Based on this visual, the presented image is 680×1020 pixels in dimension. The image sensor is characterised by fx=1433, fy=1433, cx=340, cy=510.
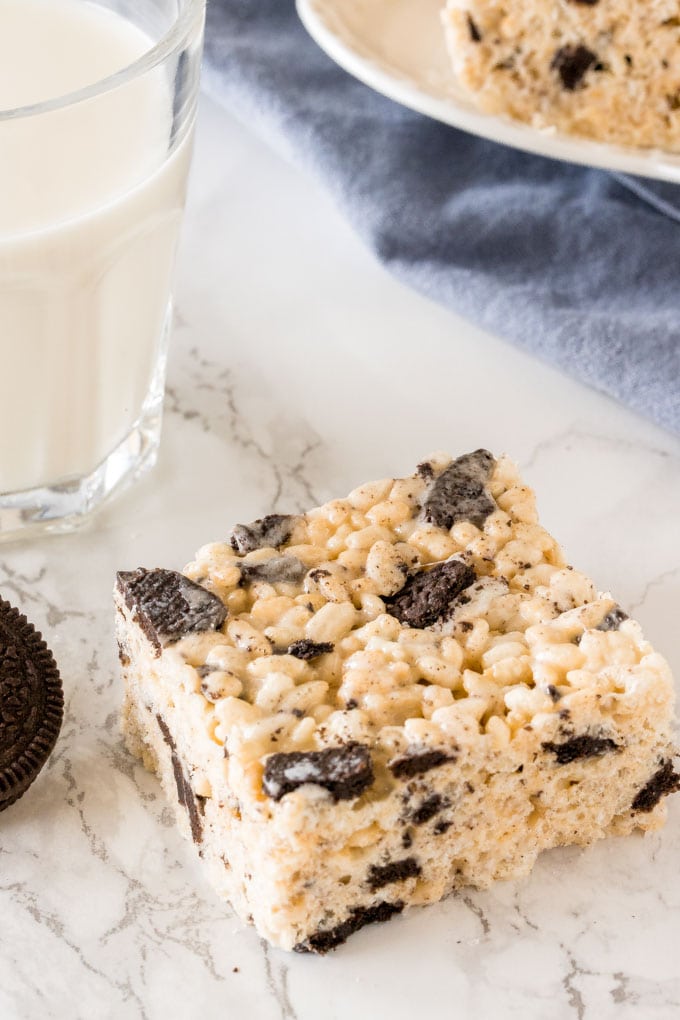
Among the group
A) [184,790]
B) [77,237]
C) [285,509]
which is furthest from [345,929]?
[77,237]

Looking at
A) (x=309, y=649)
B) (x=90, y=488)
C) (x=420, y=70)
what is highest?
(x=420, y=70)

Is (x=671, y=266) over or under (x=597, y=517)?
over

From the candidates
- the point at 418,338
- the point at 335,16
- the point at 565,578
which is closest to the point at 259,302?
the point at 418,338

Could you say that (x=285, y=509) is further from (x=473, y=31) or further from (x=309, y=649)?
(x=473, y=31)

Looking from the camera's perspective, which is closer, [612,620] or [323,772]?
[323,772]

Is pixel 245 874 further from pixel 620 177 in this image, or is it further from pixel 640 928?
pixel 620 177

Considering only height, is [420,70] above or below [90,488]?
above

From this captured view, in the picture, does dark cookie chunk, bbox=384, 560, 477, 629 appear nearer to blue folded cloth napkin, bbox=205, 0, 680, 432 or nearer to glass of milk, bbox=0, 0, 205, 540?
glass of milk, bbox=0, 0, 205, 540
